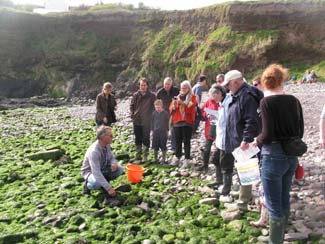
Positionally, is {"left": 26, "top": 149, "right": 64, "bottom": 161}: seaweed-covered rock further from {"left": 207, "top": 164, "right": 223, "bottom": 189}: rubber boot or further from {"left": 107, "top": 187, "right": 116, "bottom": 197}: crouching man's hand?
{"left": 207, "top": 164, "right": 223, "bottom": 189}: rubber boot

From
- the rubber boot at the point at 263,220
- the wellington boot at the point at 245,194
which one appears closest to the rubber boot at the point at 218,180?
the wellington boot at the point at 245,194

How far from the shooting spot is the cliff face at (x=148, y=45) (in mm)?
40844

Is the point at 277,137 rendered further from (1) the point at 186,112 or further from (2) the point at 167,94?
(2) the point at 167,94

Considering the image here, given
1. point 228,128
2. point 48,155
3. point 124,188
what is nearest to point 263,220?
point 228,128

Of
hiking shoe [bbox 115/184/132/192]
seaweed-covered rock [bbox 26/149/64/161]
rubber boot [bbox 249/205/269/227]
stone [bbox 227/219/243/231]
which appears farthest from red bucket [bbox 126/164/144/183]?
seaweed-covered rock [bbox 26/149/64/161]

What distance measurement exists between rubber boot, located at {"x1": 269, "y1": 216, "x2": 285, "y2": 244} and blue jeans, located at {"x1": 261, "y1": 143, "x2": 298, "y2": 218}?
5 cm

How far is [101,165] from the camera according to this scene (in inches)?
319

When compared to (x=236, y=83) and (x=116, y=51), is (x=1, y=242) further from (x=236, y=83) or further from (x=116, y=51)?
(x=116, y=51)

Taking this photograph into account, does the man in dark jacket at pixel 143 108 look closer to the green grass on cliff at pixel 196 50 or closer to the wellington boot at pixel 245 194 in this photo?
the wellington boot at pixel 245 194

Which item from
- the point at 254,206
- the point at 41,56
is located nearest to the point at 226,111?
the point at 254,206

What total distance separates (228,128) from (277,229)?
7.06ft

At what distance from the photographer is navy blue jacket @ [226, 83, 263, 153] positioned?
612 cm

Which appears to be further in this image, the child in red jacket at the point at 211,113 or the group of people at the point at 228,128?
the child in red jacket at the point at 211,113

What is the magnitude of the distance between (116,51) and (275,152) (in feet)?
173
